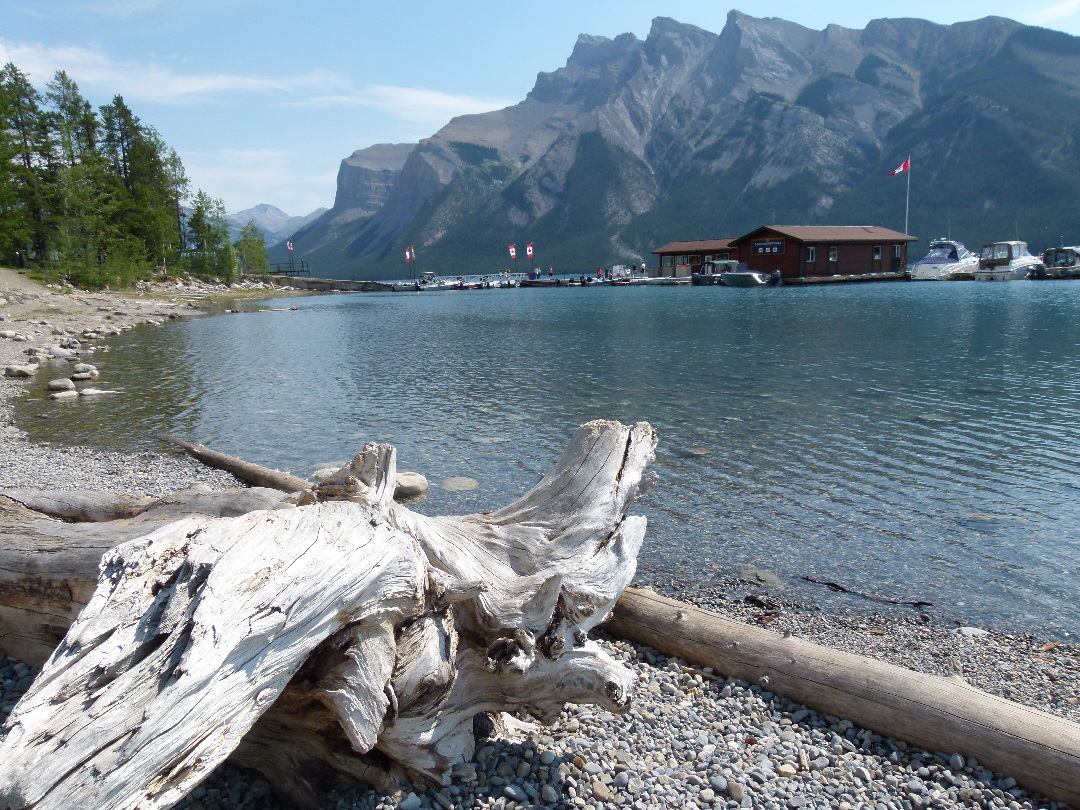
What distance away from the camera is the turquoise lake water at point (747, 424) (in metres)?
9.46

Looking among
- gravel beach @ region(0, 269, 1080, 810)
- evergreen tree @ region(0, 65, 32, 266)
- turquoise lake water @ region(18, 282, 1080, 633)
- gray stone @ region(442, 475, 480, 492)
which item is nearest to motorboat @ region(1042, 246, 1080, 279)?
turquoise lake water @ region(18, 282, 1080, 633)

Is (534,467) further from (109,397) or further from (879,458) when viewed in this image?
(109,397)

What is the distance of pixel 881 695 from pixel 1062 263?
338 ft

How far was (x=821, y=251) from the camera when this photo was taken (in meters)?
83.6

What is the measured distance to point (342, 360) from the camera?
3209cm

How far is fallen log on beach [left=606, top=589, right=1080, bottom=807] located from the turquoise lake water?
7.75ft

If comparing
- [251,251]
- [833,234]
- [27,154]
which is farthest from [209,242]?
[833,234]

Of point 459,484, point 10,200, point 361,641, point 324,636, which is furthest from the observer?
point 10,200

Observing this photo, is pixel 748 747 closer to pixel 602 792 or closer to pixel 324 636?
pixel 602 792

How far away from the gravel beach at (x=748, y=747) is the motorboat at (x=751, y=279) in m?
77.6

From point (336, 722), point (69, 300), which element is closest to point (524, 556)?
point (336, 722)

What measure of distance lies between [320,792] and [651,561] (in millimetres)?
5961

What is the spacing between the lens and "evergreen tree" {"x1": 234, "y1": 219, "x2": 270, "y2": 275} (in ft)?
343

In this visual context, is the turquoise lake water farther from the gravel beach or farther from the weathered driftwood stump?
the weathered driftwood stump
